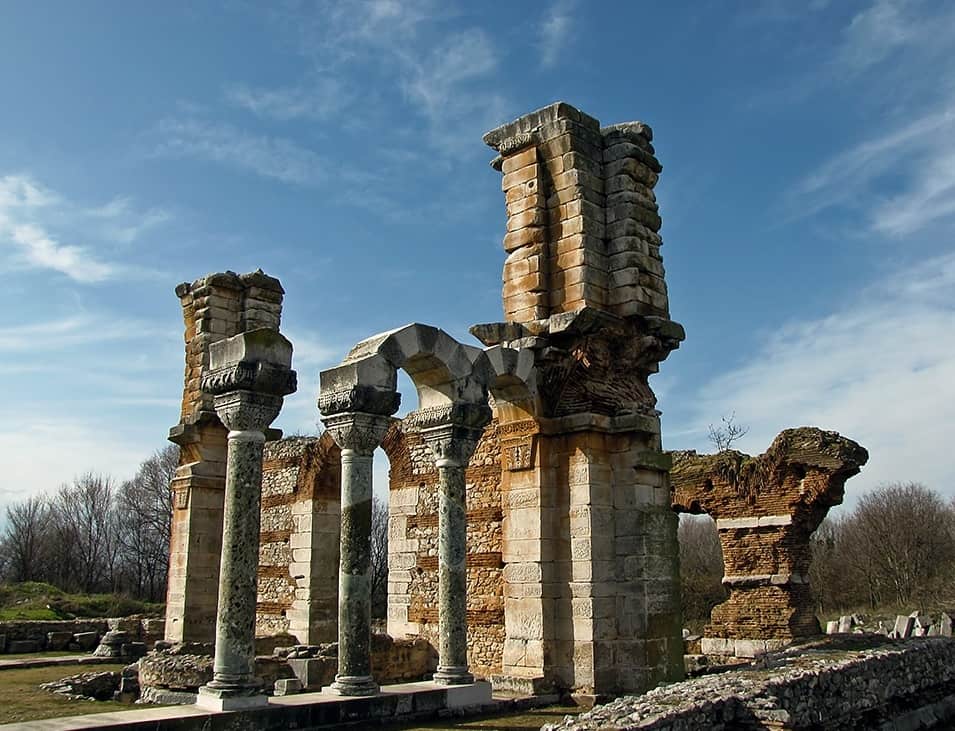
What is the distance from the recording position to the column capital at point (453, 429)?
10.6 meters

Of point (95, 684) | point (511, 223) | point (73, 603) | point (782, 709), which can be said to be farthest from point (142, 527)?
point (782, 709)

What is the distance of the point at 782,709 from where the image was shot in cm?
810

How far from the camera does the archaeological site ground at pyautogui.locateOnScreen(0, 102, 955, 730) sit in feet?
29.2

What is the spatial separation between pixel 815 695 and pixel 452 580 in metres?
4.05

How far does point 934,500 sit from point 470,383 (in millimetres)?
48114

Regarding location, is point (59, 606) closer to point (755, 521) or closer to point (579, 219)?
point (755, 521)

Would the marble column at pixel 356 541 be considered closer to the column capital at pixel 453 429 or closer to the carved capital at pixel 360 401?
the carved capital at pixel 360 401

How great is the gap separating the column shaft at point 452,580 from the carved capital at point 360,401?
46.3 inches

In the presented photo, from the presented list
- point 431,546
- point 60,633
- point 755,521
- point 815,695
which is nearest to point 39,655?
point 60,633

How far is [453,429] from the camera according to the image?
10.5 m

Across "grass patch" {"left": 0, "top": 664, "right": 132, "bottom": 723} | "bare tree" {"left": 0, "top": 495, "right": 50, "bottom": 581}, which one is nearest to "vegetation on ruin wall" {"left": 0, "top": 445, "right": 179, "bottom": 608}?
"bare tree" {"left": 0, "top": 495, "right": 50, "bottom": 581}

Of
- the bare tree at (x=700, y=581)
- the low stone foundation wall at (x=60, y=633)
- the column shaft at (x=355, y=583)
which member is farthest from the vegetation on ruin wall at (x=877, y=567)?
the column shaft at (x=355, y=583)

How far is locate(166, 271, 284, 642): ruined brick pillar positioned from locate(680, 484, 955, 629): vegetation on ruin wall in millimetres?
19411

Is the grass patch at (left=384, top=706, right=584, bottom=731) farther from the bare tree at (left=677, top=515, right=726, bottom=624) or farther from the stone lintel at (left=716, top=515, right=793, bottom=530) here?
the bare tree at (left=677, top=515, right=726, bottom=624)
